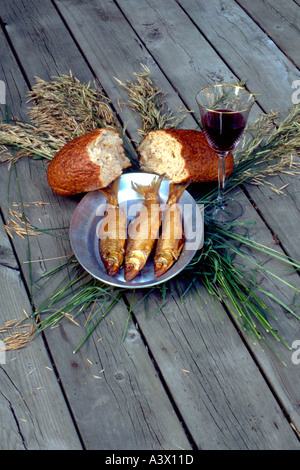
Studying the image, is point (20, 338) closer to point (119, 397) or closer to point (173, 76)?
point (119, 397)

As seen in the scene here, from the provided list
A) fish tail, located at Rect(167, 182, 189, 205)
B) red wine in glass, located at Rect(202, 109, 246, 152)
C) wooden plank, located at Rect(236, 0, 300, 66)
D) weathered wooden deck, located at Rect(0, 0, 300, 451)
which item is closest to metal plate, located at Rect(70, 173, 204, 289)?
fish tail, located at Rect(167, 182, 189, 205)

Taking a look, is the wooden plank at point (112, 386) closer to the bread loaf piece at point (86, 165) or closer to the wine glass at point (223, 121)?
the bread loaf piece at point (86, 165)

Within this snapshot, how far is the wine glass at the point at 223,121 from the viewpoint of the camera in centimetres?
195

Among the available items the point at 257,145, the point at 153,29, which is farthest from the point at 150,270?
the point at 153,29

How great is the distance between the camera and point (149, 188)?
2213 millimetres

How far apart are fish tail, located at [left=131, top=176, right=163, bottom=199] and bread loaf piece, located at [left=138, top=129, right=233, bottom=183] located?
7 centimetres

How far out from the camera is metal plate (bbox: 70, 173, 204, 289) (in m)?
1.89

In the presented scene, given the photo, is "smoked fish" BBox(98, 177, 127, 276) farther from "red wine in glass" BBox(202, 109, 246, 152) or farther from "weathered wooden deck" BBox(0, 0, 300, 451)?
"red wine in glass" BBox(202, 109, 246, 152)

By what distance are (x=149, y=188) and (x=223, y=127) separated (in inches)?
17.0

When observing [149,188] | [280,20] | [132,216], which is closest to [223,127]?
[149,188]

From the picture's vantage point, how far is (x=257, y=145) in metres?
2.48

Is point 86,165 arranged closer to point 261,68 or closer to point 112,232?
point 112,232

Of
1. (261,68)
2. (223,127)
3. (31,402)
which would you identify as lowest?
(31,402)
